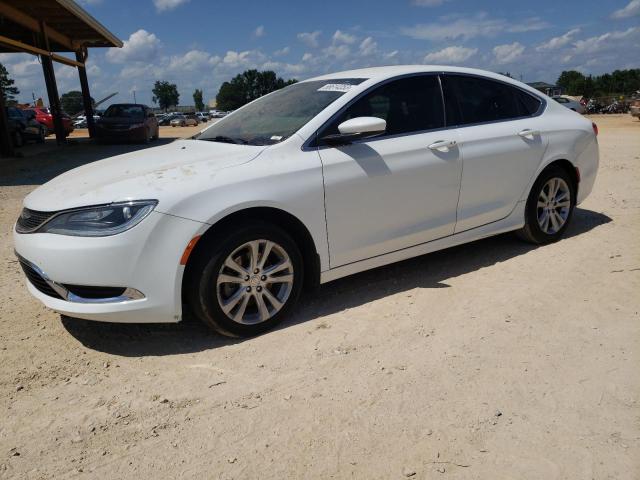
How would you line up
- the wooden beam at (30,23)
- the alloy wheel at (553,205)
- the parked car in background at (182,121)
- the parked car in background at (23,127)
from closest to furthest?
the alloy wheel at (553,205) < the wooden beam at (30,23) < the parked car in background at (23,127) < the parked car in background at (182,121)

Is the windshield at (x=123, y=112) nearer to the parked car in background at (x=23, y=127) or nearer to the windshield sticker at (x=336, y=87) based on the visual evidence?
the parked car in background at (x=23, y=127)

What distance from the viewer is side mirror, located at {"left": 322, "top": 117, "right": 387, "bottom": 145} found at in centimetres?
330

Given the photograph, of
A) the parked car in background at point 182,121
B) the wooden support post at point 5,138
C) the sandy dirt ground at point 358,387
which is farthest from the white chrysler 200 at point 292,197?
the parked car in background at point 182,121

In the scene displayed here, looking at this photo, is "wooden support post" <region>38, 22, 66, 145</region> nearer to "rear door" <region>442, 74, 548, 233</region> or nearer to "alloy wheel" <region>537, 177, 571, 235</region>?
"rear door" <region>442, 74, 548, 233</region>

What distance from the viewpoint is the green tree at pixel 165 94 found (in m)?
117

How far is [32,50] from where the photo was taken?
16.7 m

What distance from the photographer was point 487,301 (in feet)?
12.1

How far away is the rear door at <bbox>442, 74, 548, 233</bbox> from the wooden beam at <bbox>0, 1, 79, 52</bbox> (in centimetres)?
1441

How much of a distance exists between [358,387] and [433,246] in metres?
1.68

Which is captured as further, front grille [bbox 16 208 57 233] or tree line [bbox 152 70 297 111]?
tree line [bbox 152 70 297 111]

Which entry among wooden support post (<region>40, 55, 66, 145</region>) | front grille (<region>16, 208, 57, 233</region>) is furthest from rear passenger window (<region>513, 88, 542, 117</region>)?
wooden support post (<region>40, 55, 66, 145</region>)

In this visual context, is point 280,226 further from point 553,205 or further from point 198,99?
point 198,99

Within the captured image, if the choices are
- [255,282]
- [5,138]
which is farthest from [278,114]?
[5,138]

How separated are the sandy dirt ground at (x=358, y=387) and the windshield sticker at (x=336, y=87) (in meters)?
1.50
